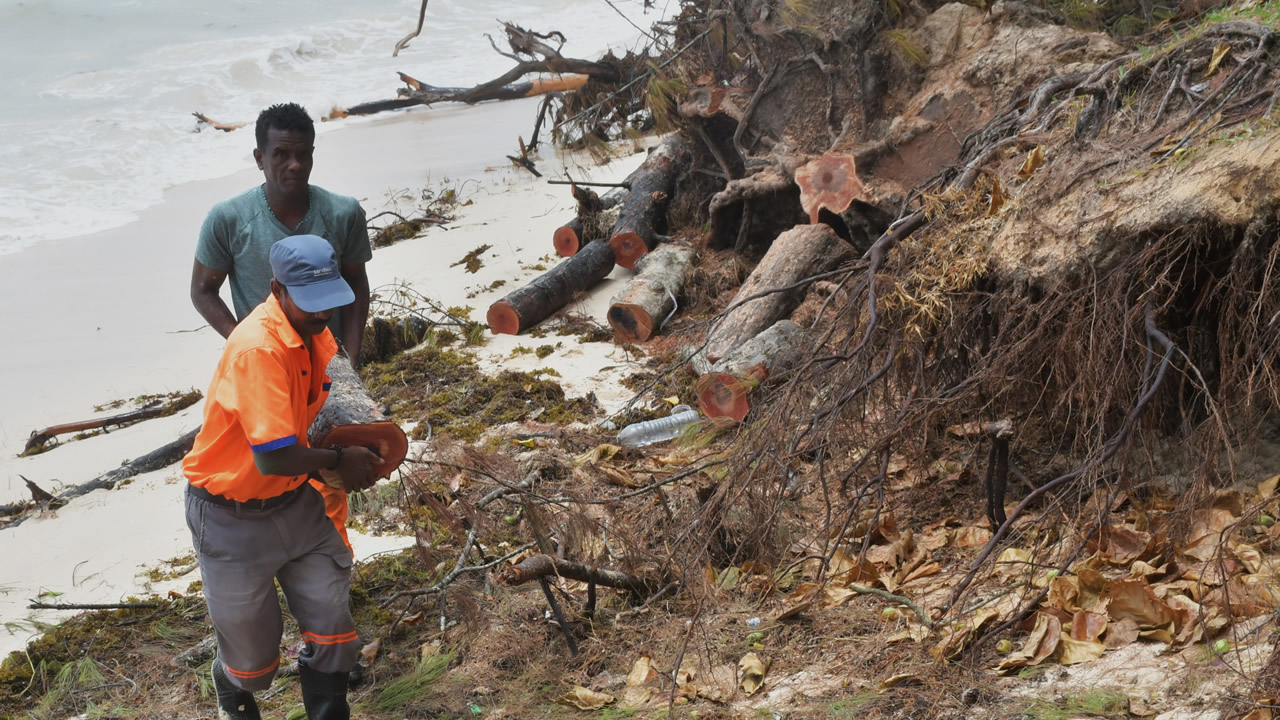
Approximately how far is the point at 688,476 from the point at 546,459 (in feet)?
3.03

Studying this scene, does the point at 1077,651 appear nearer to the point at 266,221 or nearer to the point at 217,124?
the point at 266,221

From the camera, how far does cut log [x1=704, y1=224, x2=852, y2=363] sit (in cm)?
668

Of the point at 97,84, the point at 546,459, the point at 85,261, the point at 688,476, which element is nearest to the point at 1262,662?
the point at 688,476

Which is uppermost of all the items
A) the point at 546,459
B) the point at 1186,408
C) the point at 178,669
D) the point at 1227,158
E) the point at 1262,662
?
the point at 1227,158

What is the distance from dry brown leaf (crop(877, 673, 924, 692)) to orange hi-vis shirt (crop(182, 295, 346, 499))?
1857 millimetres

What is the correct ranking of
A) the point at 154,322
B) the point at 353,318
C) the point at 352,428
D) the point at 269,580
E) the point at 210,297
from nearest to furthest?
the point at 269,580, the point at 352,428, the point at 210,297, the point at 353,318, the point at 154,322

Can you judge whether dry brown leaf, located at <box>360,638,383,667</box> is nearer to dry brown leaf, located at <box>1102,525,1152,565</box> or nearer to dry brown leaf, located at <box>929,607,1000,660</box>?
dry brown leaf, located at <box>929,607,1000,660</box>

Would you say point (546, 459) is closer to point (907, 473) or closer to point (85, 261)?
point (907, 473)

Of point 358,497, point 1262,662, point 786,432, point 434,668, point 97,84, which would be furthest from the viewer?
point 97,84

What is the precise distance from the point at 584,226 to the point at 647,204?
2.12ft

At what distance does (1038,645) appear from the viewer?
2.96 metres

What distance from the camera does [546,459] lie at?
533 centimetres

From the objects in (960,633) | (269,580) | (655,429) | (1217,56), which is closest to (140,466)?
(655,429)

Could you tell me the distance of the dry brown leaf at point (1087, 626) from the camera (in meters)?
2.94
